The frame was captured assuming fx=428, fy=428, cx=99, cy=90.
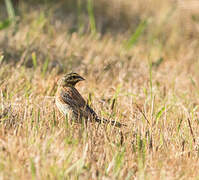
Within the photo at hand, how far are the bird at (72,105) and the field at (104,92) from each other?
111 millimetres

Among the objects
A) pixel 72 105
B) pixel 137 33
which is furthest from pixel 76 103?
pixel 137 33

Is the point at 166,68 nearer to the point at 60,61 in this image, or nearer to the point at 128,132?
the point at 60,61

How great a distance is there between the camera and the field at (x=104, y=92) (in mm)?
4027

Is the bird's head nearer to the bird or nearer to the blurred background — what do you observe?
the bird

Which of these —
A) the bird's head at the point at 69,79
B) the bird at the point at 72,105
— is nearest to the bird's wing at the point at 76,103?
the bird at the point at 72,105

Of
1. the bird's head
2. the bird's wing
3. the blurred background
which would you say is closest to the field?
the blurred background

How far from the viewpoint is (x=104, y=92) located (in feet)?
22.0

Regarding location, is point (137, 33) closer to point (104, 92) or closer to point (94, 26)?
point (94, 26)

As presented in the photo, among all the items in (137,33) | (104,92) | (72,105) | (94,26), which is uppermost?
(94,26)

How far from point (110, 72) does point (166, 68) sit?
5.63 ft

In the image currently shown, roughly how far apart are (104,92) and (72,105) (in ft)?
5.00

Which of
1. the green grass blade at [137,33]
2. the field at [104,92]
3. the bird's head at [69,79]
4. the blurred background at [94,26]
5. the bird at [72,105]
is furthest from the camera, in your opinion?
the green grass blade at [137,33]

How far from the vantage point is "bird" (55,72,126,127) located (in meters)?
5.11

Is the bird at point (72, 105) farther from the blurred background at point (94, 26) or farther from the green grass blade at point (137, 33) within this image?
the green grass blade at point (137, 33)
